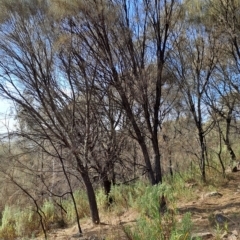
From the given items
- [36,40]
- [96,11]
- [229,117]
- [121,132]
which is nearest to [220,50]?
[229,117]

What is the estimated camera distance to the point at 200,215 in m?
5.71

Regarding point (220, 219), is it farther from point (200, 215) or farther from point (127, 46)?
point (127, 46)

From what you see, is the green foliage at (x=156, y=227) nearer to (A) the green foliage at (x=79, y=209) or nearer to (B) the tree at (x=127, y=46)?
(B) the tree at (x=127, y=46)

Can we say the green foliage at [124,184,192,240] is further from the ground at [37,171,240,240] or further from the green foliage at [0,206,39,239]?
the green foliage at [0,206,39,239]

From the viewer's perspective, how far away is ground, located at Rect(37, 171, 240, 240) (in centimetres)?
482

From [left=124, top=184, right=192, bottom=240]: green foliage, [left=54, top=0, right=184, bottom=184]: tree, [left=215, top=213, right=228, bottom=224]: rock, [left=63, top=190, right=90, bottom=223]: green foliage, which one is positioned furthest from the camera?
[left=63, top=190, right=90, bottom=223]: green foliage

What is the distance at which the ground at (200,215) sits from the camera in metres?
4.82

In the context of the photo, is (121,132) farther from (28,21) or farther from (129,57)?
(28,21)

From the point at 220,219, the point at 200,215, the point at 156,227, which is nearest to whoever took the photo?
the point at 156,227

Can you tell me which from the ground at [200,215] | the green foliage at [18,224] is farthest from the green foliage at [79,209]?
the green foliage at [18,224]

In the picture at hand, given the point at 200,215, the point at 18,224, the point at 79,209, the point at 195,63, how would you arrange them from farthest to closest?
the point at 195,63 → the point at 79,209 → the point at 18,224 → the point at 200,215

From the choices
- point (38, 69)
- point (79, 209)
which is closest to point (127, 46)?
point (38, 69)

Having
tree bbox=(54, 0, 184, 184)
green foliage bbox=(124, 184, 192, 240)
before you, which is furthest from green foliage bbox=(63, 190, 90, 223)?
green foliage bbox=(124, 184, 192, 240)

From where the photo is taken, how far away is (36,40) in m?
6.00
